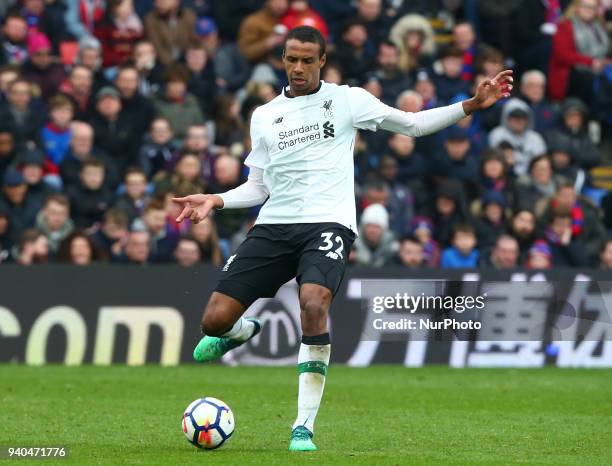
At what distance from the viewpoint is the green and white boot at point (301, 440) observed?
9.33m

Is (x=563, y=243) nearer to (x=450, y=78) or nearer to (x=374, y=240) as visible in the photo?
(x=374, y=240)

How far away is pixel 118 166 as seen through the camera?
1884 centimetres

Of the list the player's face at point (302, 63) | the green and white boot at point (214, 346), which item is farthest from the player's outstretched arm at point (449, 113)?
the green and white boot at point (214, 346)

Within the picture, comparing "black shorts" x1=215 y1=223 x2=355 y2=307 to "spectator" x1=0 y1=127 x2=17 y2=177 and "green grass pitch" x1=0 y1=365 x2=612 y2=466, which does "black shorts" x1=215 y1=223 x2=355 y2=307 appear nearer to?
"green grass pitch" x1=0 y1=365 x2=612 y2=466

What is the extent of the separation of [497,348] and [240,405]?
5251 millimetres

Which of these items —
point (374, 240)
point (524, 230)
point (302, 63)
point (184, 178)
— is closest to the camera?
point (302, 63)

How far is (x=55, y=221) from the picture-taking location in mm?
17391

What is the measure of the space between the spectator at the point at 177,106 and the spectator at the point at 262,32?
1476mm

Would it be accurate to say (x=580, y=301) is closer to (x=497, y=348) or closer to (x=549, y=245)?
(x=497, y=348)

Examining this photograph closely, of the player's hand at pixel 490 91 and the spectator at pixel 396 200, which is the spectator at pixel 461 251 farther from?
the player's hand at pixel 490 91

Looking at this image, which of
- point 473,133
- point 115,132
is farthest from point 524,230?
point 115,132

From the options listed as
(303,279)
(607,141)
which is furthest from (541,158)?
(303,279)

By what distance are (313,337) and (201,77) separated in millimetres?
11330

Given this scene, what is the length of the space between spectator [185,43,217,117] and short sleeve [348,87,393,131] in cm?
1015
